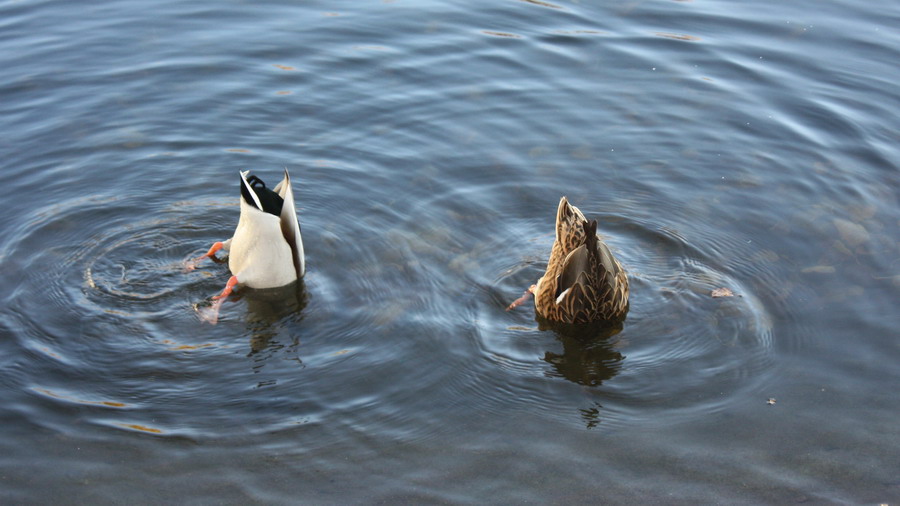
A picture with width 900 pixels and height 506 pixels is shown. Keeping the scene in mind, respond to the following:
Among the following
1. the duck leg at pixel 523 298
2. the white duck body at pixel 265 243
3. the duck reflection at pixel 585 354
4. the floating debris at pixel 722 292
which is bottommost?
the duck reflection at pixel 585 354

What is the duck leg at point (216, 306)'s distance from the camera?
7961 mm

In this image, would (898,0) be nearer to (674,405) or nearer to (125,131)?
(674,405)

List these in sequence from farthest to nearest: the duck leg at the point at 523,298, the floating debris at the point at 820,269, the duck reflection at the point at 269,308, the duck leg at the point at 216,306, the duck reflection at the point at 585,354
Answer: the floating debris at the point at 820,269 → the duck leg at the point at 523,298 → the duck leg at the point at 216,306 → the duck reflection at the point at 269,308 → the duck reflection at the point at 585,354

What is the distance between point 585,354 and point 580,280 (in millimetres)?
616

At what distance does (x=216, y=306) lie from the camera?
8.13 m

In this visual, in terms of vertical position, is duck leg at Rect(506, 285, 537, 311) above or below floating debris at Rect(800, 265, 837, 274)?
below

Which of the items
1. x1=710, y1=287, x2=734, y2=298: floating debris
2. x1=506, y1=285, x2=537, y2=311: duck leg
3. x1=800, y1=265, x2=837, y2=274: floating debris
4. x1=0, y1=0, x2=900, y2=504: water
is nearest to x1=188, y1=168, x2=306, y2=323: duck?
x1=0, y1=0, x2=900, y2=504: water

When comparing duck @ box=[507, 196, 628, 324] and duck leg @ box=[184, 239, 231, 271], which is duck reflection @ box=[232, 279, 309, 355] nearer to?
duck leg @ box=[184, 239, 231, 271]

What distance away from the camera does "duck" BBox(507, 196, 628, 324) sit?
783 cm

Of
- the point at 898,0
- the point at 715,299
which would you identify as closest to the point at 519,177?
the point at 715,299

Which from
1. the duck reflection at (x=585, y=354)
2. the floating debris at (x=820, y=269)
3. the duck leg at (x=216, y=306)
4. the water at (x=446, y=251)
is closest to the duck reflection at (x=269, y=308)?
the water at (x=446, y=251)

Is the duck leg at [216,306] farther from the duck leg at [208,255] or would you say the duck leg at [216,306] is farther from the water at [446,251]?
the duck leg at [208,255]

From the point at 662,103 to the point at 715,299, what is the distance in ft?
13.8

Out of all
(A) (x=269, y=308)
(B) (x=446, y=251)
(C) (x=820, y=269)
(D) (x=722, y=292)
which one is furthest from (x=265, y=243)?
(C) (x=820, y=269)
